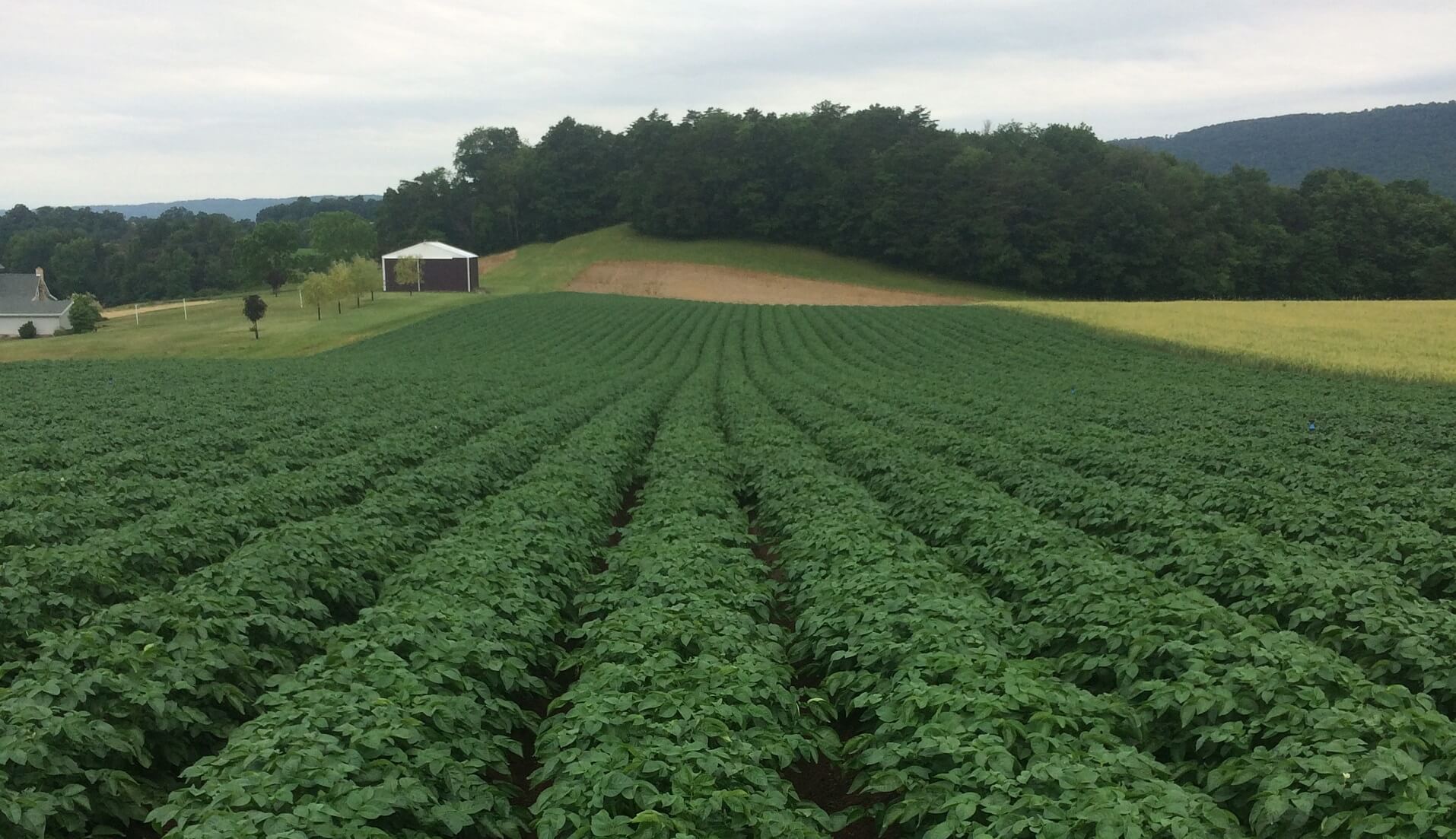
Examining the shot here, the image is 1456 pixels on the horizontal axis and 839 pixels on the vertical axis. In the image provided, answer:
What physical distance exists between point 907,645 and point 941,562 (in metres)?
3.53

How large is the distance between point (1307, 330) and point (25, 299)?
13213 cm

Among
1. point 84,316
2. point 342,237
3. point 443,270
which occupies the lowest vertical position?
point 84,316

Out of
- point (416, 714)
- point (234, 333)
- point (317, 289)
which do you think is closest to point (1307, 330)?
point (416, 714)

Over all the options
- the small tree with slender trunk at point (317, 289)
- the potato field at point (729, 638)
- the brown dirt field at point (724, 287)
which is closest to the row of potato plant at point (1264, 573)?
the potato field at point (729, 638)

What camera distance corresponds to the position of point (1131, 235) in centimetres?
9081

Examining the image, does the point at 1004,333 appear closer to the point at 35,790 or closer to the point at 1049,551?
the point at 1049,551

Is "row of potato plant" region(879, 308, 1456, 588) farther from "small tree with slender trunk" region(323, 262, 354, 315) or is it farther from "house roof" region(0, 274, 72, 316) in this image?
"house roof" region(0, 274, 72, 316)

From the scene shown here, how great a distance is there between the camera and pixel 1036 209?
308ft

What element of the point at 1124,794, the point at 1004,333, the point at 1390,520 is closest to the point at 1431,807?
the point at 1124,794

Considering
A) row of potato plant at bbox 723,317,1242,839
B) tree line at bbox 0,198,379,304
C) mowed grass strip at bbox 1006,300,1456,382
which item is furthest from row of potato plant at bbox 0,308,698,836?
tree line at bbox 0,198,379,304

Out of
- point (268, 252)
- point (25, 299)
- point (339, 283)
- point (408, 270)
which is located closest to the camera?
point (339, 283)

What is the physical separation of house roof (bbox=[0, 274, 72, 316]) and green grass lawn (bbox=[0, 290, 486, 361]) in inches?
1197

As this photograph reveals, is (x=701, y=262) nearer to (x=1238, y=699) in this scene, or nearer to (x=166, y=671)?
(x=166, y=671)

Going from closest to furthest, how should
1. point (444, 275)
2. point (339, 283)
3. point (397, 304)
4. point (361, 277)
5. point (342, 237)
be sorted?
→ point (339, 283) < point (361, 277) < point (397, 304) < point (444, 275) < point (342, 237)
